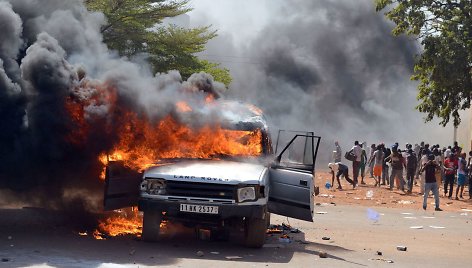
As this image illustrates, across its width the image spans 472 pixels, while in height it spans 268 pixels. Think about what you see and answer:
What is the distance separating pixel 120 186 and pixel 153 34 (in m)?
16.7

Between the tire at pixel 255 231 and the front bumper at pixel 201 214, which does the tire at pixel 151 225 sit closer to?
the front bumper at pixel 201 214

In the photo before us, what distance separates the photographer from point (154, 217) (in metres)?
11.0

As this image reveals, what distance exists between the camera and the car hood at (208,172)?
423 inches

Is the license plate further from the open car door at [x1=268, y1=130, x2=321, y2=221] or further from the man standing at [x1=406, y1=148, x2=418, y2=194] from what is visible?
the man standing at [x1=406, y1=148, x2=418, y2=194]

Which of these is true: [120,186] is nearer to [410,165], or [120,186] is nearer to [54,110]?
[54,110]

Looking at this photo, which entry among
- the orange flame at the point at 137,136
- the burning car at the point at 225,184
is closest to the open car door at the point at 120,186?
the burning car at the point at 225,184

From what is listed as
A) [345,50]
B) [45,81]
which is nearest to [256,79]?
[345,50]

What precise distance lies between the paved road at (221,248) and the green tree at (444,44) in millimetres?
12025

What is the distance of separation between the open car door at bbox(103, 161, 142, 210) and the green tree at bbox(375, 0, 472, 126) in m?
17.8

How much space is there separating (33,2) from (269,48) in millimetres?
43145

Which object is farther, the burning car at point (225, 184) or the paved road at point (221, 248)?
the burning car at point (225, 184)

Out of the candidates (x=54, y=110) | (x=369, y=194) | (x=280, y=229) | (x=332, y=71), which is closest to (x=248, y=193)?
(x=54, y=110)

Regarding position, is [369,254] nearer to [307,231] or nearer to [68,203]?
[307,231]

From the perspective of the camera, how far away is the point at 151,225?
11.1 metres
